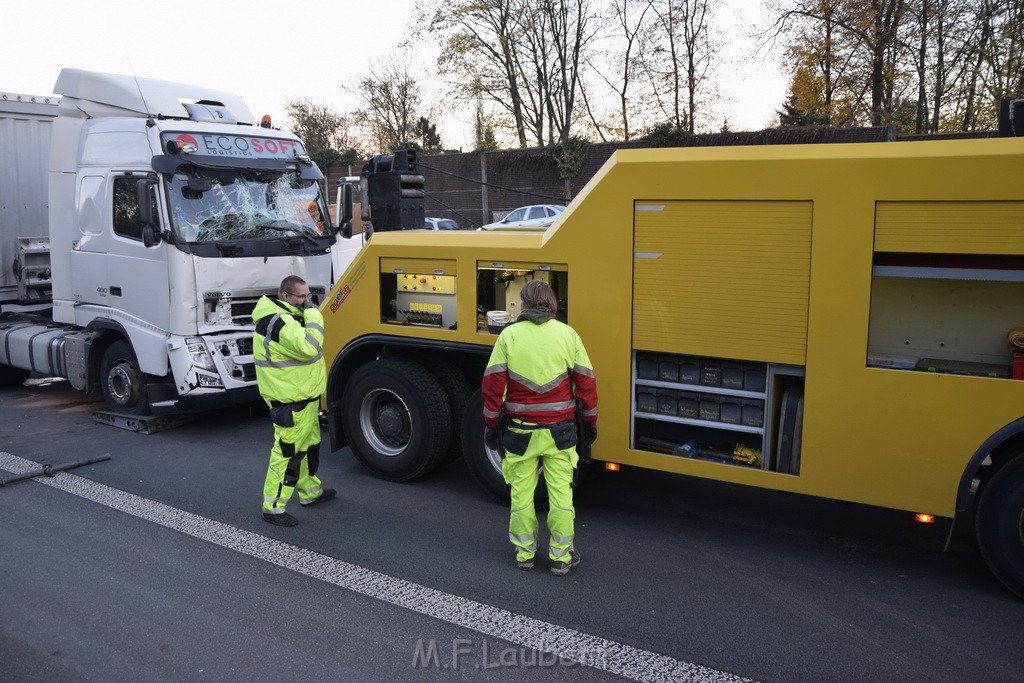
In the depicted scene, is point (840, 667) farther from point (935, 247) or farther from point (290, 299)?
point (290, 299)

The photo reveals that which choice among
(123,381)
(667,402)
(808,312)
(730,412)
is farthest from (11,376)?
(808,312)

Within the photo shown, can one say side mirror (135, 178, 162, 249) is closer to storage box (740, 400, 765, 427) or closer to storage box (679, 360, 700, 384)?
storage box (679, 360, 700, 384)

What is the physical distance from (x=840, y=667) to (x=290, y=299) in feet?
13.1

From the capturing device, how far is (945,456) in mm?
4555

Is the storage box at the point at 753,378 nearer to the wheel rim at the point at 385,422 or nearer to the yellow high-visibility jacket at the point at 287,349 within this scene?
the wheel rim at the point at 385,422

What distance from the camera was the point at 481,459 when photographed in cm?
616

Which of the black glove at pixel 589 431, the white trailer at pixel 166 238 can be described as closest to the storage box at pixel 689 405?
the black glove at pixel 589 431

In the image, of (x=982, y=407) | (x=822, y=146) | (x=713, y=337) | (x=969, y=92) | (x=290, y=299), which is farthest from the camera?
(x=969, y=92)

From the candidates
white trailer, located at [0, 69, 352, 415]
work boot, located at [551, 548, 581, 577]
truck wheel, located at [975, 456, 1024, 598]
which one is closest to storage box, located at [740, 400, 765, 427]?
truck wheel, located at [975, 456, 1024, 598]

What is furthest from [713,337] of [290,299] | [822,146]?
[290,299]

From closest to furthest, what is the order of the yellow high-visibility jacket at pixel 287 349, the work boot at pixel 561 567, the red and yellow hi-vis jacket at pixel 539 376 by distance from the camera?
the red and yellow hi-vis jacket at pixel 539 376, the work boot at pixel 561 567, the yellow high-visibility jacket at pixel 287 349

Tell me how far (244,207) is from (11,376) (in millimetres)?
4799

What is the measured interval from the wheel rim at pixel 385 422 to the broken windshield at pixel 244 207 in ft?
8.59

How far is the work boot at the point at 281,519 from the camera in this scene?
231 inches
